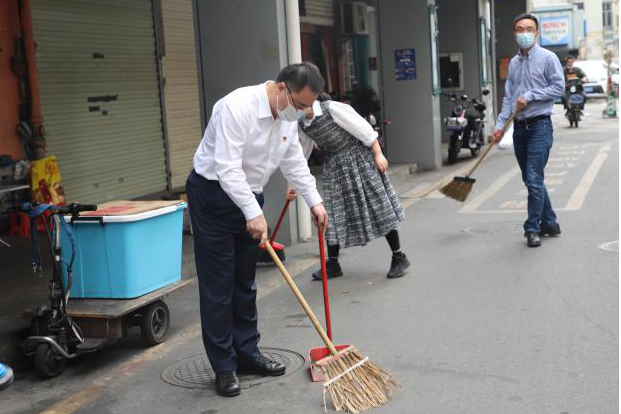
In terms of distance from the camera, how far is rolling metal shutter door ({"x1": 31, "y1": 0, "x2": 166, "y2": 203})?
10.2m

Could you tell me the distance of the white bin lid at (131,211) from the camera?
559 centimetres

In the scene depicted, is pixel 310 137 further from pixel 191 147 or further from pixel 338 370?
pixel 191 147

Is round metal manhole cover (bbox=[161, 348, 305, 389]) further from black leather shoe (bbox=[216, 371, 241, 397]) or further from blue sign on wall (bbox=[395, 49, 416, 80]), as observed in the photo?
blue sign on wall (bbox=[395, 49, 416, 80])

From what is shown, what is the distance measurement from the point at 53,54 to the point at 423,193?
524 cm

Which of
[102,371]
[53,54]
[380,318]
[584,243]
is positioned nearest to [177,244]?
[102,371]

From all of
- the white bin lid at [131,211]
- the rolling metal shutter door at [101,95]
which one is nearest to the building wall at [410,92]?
the rolling metal shutter door at [101,95]

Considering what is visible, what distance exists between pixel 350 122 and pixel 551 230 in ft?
9.25

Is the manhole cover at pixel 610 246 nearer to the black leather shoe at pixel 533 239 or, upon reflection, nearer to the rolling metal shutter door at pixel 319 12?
the black leather shoe at pixel 533 239

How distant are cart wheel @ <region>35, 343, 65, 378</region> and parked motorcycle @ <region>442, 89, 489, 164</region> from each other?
11.7 metres

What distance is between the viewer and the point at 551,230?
29.0 feet

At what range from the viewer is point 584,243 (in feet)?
27.8

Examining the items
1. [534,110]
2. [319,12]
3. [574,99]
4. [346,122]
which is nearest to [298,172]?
[346,122]

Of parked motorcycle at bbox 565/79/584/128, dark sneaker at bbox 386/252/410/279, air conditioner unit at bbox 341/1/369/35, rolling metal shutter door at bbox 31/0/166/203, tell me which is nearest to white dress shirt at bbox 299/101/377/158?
dark sneaker at bbox 386/252/410/279

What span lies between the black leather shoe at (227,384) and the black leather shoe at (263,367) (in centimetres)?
27
